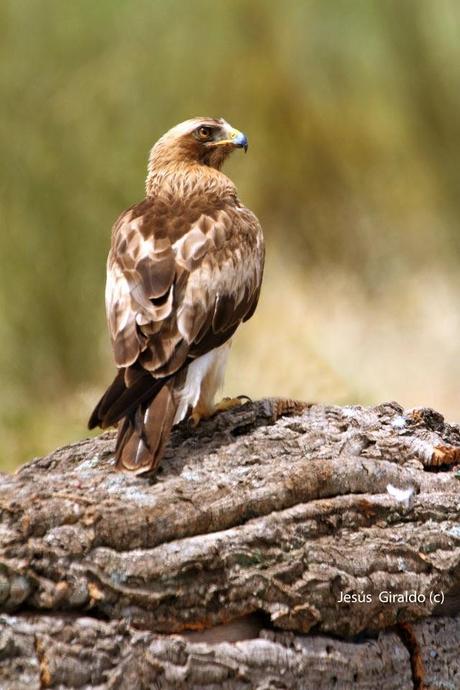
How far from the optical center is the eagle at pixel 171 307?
435 centimetres

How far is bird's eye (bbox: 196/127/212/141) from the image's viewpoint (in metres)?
6.25

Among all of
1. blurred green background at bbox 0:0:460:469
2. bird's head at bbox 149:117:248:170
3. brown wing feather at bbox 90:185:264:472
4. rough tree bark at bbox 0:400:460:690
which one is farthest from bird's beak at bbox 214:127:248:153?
blurred green background at bbox 0:0:460:469

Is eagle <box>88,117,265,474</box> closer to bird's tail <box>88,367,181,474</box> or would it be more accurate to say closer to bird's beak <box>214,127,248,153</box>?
bird's tail <box>88,367,181,474</box>

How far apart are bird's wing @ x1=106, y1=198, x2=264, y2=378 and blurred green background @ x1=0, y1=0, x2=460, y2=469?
3726mm

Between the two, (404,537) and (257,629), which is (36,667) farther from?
(404,537)

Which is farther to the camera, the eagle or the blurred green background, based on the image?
the blurred green background

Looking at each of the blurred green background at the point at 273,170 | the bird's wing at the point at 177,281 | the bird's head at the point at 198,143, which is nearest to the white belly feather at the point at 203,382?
the bird's wing at the point at 177,281

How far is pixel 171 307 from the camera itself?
4668 millimetres

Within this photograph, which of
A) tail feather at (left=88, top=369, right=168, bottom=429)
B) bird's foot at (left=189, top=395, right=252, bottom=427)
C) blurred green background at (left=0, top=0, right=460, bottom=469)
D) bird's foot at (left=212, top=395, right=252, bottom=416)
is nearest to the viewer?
tail feather at (left=88, top=369, right=168, bottom=429)

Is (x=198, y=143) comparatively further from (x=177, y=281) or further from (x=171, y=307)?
(x=171, y=307)

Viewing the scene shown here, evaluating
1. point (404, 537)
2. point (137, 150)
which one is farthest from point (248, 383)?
point (404, 537)

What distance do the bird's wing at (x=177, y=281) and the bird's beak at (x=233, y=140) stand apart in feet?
2.64

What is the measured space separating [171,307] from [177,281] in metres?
0.16

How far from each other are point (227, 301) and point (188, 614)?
1.66 meters
